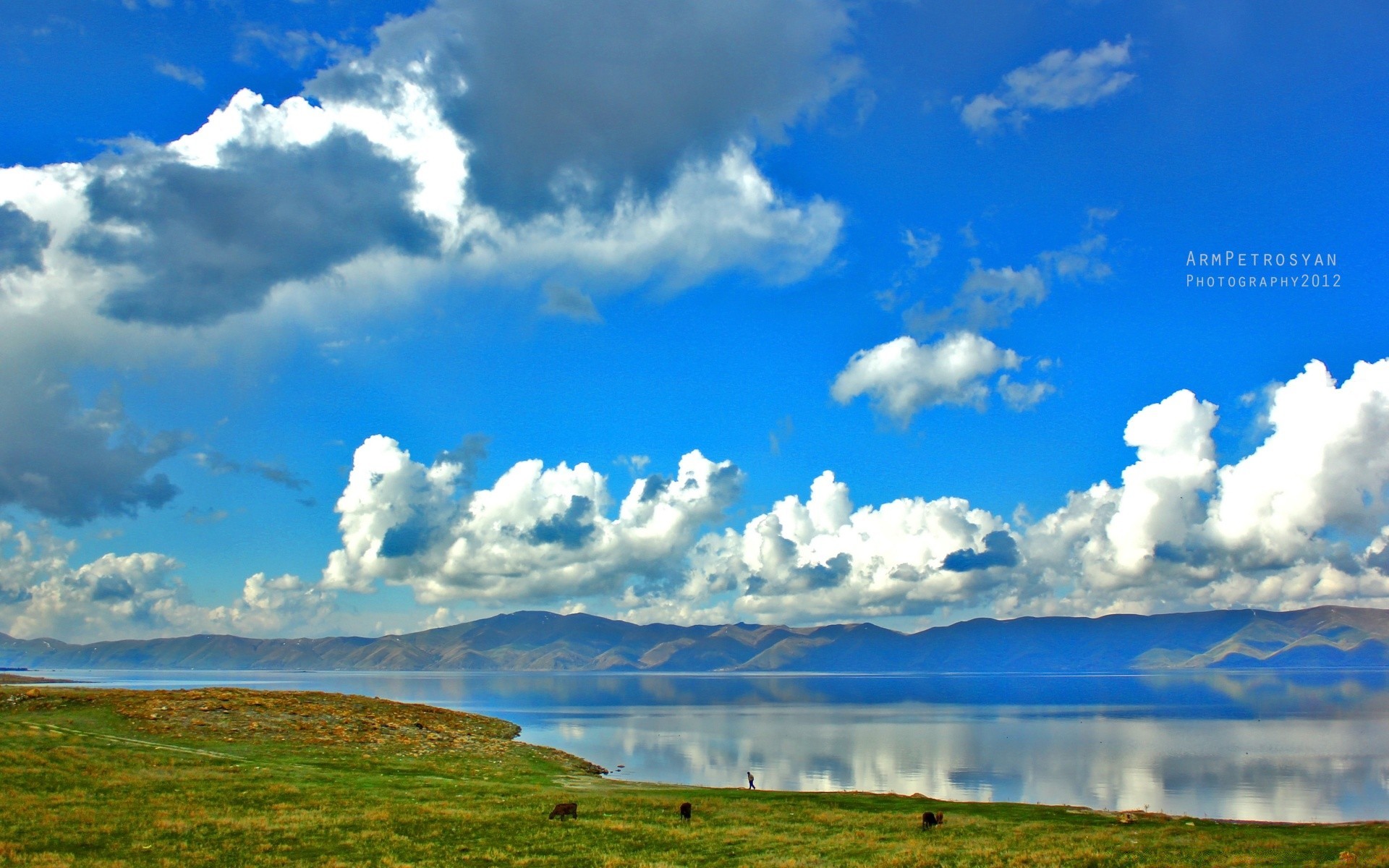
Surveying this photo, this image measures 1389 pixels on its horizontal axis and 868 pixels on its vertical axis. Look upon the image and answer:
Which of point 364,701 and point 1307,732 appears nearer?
point 364,701

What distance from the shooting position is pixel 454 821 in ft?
138

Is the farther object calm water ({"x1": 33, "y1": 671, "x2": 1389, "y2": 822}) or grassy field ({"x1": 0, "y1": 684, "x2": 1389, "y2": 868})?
calm water ({"x1": 33, "y1": 671, "x2": 1389, "y2": 822})

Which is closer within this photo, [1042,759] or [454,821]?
[454,821]

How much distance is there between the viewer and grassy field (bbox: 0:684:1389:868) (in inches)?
1346

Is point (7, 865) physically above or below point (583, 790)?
above

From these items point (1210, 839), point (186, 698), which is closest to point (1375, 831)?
point (1210, 839)

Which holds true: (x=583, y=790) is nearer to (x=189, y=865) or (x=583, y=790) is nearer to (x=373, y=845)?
(x=373, y=845)

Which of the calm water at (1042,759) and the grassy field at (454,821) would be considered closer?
the grassy field at (454,821)

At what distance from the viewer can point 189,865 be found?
3050cm

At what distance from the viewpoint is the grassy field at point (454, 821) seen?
34.2m

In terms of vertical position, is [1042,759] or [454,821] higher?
[454,821]

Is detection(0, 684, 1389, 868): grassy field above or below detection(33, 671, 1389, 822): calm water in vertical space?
above

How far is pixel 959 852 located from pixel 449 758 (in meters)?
50.4

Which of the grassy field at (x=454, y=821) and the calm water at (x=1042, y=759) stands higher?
the grassy field at (x=454, y=821)
